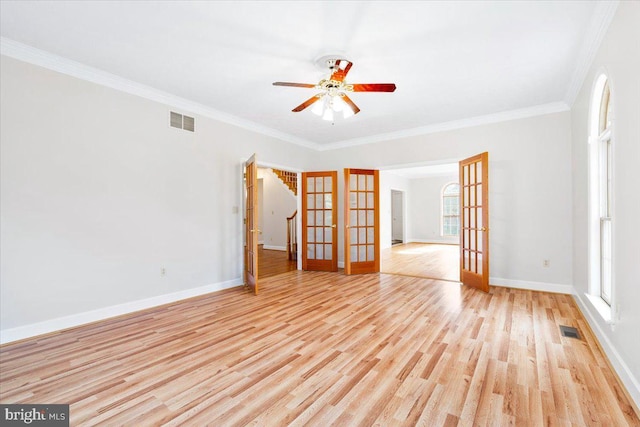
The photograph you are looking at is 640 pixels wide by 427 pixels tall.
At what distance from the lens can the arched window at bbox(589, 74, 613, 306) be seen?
9.48 feet

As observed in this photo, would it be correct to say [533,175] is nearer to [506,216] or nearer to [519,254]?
[506,216]

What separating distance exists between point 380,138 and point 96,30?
4.69 metres

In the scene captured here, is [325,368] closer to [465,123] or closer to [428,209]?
[465,123]

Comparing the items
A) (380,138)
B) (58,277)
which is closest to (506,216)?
(380,138)

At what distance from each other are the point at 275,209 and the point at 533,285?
7.13m

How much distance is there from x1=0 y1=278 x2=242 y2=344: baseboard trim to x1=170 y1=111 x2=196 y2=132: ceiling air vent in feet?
7.79

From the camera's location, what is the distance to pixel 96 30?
2.57m

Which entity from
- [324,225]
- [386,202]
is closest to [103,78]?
[324,225]

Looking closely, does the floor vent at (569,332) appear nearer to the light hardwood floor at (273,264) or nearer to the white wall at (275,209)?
the light hardwood floor at (273,264)

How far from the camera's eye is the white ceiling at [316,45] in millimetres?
2309

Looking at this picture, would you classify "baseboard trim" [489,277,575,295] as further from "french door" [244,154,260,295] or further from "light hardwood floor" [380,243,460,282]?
"french door" [244,154,260,295]

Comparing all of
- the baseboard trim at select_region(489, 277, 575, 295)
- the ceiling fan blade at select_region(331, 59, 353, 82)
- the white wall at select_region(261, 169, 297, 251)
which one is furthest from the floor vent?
the white wall at select_region(261, 169, 297, 251)

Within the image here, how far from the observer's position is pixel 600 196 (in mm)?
3090

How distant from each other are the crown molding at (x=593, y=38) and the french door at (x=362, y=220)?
3294 millimetres
